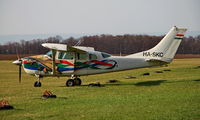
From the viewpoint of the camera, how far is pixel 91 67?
22.7 meters

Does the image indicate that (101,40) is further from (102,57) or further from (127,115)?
(127,115)

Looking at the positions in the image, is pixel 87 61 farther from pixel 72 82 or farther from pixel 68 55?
pixel 72 82

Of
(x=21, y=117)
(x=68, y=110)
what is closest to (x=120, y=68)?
(x=68, y=110)

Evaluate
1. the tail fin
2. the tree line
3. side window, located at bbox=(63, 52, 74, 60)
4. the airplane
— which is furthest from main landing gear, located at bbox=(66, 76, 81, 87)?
the tree line

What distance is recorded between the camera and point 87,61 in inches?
889

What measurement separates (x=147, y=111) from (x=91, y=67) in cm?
1128

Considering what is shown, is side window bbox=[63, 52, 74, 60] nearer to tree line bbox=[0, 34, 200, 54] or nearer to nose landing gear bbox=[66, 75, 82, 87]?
nose landing gear bbox=[66, 75, 82, 87]

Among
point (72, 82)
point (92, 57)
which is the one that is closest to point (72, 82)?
point (72, 82)

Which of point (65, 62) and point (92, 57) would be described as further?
point (92, 57)

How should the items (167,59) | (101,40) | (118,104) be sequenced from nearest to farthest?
1. (118,104)
2. (167,59)
3. (101,40)

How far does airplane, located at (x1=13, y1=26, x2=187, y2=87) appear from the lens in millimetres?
22312

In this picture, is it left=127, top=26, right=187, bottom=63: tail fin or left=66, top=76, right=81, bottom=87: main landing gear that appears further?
left=66, top=76, right=81, bottom=87: main landing gear

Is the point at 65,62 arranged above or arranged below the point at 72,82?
above

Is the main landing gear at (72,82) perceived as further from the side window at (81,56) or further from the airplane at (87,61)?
the side window at (81,56)
